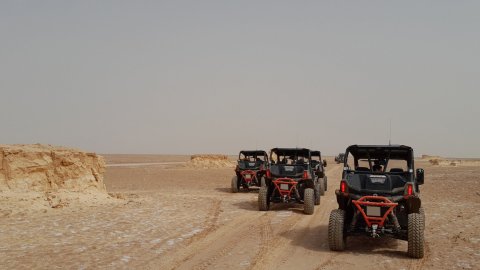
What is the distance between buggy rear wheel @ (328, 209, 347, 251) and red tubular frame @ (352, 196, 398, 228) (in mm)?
396

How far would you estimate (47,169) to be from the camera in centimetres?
1438

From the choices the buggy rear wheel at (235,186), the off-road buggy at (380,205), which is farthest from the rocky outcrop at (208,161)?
the off-road buggy at (380,205)

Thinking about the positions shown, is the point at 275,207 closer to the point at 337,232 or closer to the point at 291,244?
the point at 291,244

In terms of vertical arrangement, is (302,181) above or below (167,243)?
above

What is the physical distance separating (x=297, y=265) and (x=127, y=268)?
2.73 m

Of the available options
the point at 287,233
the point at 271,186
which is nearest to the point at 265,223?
the point at 287,233

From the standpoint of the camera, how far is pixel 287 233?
950 centimetres

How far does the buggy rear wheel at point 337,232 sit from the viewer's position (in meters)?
7.54

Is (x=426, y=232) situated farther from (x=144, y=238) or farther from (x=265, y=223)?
(x=144, y=238)

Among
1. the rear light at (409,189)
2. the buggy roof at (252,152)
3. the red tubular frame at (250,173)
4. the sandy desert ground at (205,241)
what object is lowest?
the sandy desert ground at (205,241)

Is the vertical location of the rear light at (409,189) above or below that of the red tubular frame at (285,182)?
above

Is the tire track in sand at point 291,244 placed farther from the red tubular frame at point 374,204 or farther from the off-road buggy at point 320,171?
the off-road buggy at point 320,171

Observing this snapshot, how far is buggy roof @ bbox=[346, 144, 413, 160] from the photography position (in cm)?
841

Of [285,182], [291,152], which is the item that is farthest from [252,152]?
[285,182]
